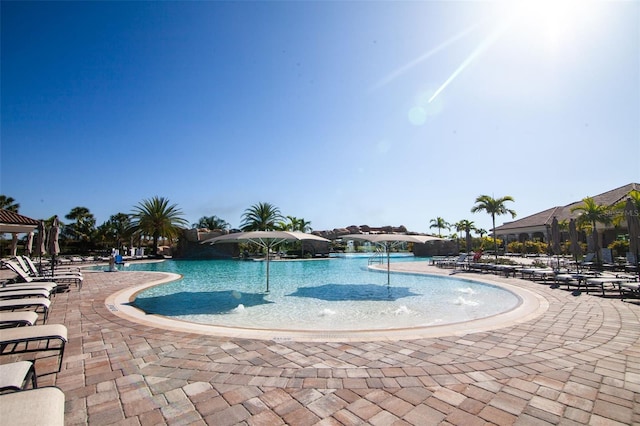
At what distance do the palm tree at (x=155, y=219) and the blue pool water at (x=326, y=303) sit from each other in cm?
2369

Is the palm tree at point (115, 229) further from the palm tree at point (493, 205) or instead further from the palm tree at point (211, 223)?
the palm tree at point (493, 205)

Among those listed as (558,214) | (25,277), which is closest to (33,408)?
(25,277)

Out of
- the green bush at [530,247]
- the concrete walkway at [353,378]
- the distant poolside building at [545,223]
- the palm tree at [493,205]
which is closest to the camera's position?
the concrete walkway at [353,378]

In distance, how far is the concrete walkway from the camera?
2787 mm

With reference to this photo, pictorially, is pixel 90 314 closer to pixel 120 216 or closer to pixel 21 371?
pixel 21 371

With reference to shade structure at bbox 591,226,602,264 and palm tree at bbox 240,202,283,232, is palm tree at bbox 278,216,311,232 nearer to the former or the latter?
palm tree at bbox 240,202,283,232

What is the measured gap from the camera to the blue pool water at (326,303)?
7.35 meters

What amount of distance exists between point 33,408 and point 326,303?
8.08 m

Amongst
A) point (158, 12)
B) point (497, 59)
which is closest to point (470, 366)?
point (497, 59)

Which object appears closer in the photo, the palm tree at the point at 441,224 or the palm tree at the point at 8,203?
the palm tree at the point at 8,203

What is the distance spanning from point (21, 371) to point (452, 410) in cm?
378

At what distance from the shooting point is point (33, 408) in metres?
1.87

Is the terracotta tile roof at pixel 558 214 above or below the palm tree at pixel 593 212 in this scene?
above

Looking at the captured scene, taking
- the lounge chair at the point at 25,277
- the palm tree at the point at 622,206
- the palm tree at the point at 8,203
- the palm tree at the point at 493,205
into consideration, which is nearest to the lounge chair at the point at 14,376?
the lounge chair at the point at 25,277
